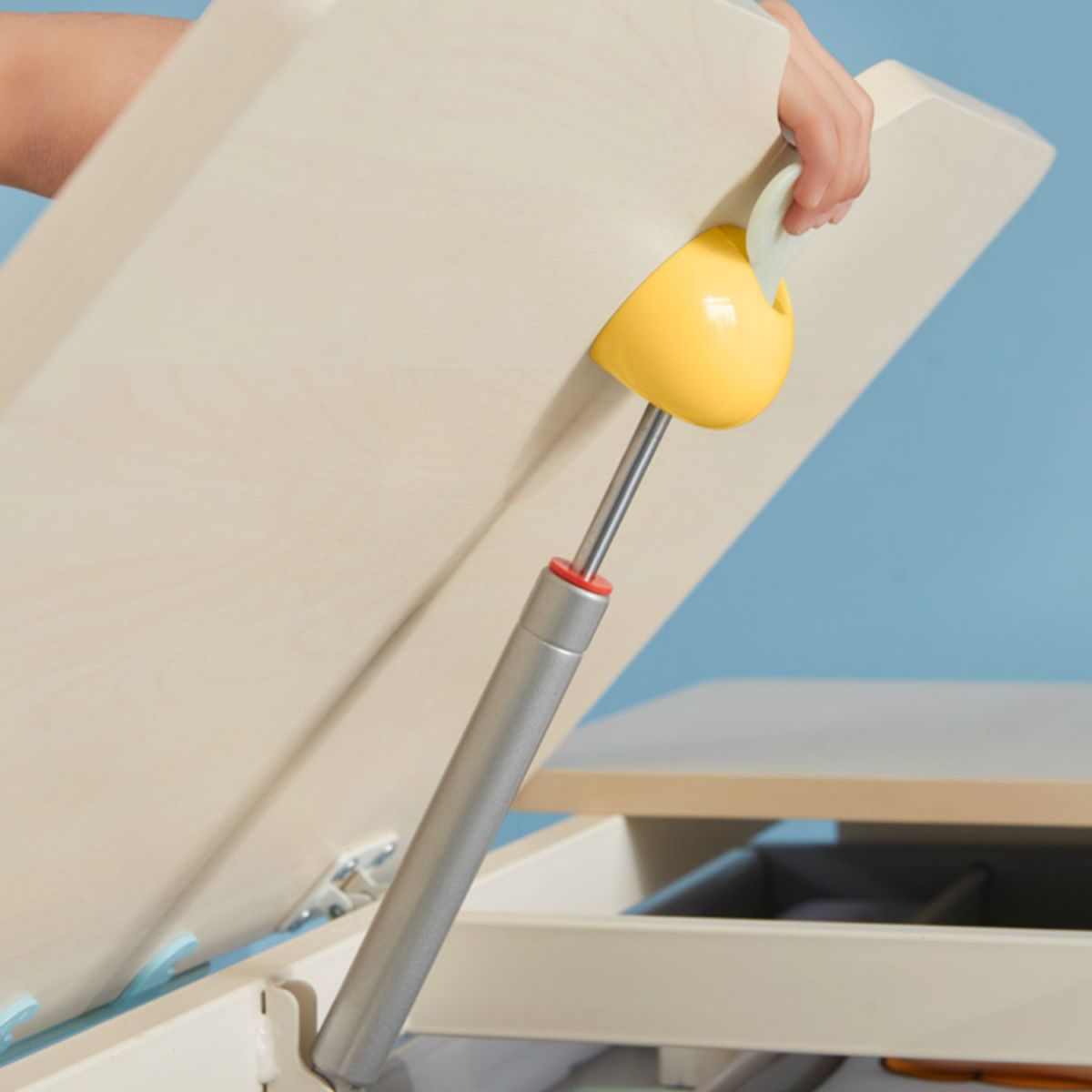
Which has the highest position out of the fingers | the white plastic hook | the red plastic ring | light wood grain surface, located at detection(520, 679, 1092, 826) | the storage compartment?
the fingers

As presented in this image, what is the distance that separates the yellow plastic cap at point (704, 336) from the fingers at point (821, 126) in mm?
25

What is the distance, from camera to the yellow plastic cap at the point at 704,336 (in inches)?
17.1

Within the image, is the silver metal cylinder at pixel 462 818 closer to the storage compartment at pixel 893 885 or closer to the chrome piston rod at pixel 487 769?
the chrome piston rod at pixel 487 769

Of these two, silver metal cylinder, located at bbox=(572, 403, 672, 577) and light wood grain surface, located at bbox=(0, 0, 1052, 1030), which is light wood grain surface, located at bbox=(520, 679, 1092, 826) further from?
silver metal cylinder, located at bbox=(572, 403, 672, 577)

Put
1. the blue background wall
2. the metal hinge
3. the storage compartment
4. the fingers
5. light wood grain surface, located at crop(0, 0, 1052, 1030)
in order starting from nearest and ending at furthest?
light wood grain surface, located at crop(0, 0, 1052, 1030)
the fingers
the metal hinge
the storage compartment
the blue background wall

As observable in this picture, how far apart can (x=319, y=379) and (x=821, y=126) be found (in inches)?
5.9

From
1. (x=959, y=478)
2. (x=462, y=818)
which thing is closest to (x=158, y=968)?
(x=462, y=818)

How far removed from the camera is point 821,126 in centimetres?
42

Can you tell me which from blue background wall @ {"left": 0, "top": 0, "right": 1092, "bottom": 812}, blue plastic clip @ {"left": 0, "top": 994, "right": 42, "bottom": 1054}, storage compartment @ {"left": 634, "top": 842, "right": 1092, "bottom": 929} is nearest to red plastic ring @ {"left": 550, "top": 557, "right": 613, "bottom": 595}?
blue plastic clip @ {"left": 0, "top": 994, "right": 42, "bottom": 1054}

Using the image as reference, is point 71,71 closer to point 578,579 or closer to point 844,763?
point 578,579

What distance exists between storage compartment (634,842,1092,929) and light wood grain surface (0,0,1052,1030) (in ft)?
1.75

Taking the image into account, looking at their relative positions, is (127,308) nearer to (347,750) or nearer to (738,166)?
(738,166)

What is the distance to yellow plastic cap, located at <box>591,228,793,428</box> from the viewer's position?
1.42 feet

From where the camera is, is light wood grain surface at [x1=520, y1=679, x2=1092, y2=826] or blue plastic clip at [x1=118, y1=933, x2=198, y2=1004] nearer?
blue plastic clip at [x1=118, y1=933, x2=198, y2=1004]
